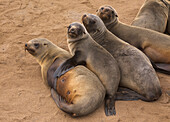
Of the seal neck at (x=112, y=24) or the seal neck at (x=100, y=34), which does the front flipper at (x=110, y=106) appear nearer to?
the seal neck at (x=100, y=34)

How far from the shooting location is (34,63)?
550 cm

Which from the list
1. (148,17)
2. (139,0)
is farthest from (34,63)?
(139,0)

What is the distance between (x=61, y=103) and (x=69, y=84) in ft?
1.15

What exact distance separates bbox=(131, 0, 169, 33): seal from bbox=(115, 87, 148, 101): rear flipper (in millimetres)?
2174

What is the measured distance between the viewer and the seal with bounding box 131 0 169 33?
6.27m

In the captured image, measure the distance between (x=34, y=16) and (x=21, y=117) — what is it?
13.2 feet

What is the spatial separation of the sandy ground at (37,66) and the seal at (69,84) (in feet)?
0.48

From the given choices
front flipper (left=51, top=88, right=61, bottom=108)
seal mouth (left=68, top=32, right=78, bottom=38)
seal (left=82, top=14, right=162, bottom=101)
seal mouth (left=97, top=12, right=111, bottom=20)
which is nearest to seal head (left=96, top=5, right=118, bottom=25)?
seal mouth (left=97, top=12, right=111, bottom=20)

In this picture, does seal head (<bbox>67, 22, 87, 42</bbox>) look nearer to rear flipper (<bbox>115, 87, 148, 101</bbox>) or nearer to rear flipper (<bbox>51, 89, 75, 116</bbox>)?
rear flipper (<bbox>51, 89, 75, 116</bbox>)

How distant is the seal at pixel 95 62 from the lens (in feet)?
14.6

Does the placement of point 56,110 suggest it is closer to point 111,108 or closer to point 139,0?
point 111,108

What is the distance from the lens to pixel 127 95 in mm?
4566

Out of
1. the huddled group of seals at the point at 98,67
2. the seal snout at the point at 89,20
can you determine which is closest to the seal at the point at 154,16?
the huddled group of seals at the point at 98,67

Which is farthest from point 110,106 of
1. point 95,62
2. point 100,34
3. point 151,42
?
point 151,42
